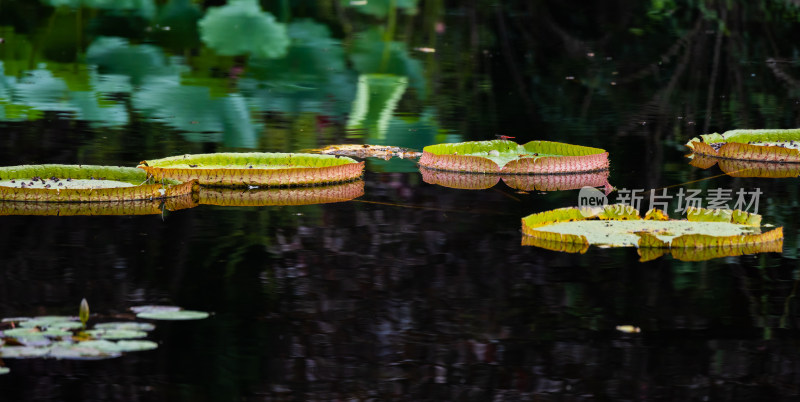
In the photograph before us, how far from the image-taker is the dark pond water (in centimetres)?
416

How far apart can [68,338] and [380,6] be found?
1307cm

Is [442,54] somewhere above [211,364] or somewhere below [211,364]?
above

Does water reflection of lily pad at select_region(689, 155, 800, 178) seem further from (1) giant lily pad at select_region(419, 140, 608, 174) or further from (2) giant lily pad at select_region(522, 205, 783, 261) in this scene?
(2) giant lily pad at select_region(522, 205, 783, 261)

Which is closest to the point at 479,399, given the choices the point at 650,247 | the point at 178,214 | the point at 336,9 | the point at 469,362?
the point at 469,362

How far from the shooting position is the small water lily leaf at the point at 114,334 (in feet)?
14.2

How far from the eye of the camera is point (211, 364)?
420 cm

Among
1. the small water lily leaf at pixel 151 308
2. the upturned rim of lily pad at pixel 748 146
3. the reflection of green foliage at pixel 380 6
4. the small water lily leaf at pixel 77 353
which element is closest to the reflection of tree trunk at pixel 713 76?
the upturned rim of lily pad at pixel 748 146

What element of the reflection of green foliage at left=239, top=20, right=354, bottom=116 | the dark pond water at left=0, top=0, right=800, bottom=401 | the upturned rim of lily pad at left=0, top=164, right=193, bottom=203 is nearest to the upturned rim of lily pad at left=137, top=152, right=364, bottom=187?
the upturned rim of lily pad at left=0, top=164, right=193, bottom=203

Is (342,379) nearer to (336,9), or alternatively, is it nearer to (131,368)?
(131,368)

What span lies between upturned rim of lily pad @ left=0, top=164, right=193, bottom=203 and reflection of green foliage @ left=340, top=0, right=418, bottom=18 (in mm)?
9373

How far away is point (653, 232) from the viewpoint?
5.77 m

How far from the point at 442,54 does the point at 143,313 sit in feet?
28.3

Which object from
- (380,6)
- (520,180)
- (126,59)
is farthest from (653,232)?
(380,6)

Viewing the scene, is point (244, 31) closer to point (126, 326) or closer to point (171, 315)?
point (171, 315)
